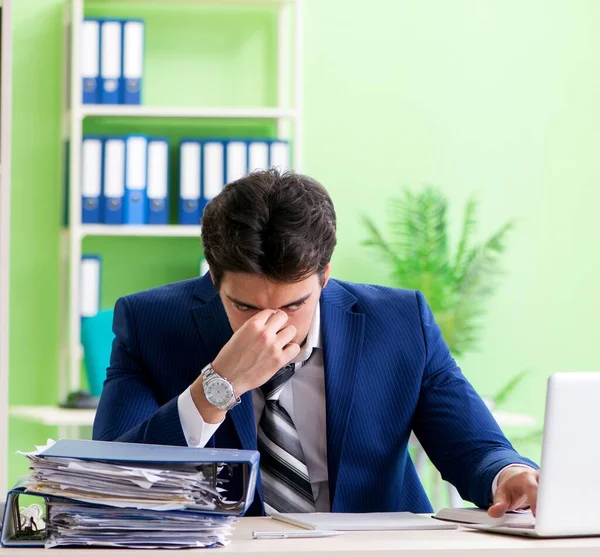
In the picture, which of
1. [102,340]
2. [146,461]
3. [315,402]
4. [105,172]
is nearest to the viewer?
[146,461]

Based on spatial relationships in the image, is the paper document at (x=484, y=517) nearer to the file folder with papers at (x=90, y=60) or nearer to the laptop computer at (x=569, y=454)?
the laptop computer at (x=569, y=454)

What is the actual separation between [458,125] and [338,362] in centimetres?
284

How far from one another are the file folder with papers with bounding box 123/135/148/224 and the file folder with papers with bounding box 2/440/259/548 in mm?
2779

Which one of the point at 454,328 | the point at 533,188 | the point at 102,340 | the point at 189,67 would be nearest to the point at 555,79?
the point at 533,188

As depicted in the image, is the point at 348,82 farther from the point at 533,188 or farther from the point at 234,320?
the point at 234,320

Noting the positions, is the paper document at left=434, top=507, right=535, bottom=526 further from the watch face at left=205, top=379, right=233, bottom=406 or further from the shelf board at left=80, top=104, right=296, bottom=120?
the shelf board at left=80, top=104, right=296, bottom=120

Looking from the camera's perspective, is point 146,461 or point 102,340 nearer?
point 146,461

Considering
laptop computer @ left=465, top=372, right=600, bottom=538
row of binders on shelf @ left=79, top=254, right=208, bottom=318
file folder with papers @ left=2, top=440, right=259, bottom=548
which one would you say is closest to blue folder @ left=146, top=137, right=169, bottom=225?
row of binders on shelf @ left=79, top=254, right=208, bottom=318

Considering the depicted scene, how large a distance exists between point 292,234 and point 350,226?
2776mm

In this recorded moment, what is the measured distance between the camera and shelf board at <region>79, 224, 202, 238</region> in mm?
3949

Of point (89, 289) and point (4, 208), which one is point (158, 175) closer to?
point (89, 289)

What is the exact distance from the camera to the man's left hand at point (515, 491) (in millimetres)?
1429

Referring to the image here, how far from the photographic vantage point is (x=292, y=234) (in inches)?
63.4

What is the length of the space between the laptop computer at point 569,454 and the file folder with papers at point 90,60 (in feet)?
10.2
